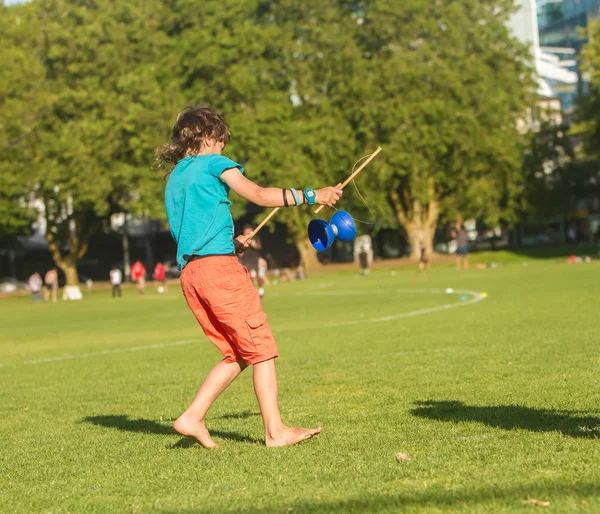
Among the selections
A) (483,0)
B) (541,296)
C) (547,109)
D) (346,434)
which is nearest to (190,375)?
(346,434)

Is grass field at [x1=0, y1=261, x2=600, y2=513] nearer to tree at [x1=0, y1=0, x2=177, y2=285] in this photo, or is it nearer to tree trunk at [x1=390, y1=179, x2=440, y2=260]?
tree at [x1=0, y1=0, x2=177, y2=285]

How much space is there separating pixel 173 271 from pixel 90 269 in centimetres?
1173

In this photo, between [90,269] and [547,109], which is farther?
[90,269]

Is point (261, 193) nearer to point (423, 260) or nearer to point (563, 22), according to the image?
point (423, 260)

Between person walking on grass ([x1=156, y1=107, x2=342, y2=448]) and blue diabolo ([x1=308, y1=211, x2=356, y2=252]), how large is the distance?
384mm

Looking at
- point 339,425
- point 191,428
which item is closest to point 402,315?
point 339,425

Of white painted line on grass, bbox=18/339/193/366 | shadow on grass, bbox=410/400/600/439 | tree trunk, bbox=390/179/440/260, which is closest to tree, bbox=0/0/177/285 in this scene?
tree trunk, bbox=390/179/440/260

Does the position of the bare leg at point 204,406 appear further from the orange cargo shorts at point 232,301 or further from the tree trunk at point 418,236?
the tree trunk at point 418,236

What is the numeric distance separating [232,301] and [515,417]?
2.10m

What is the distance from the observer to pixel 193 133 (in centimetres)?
662

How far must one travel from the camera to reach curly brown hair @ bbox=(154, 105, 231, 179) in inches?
261

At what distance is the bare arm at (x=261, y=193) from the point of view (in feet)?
20.4

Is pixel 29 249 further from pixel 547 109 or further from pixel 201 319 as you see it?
pixel 201 319

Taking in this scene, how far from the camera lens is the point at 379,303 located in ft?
84.2
